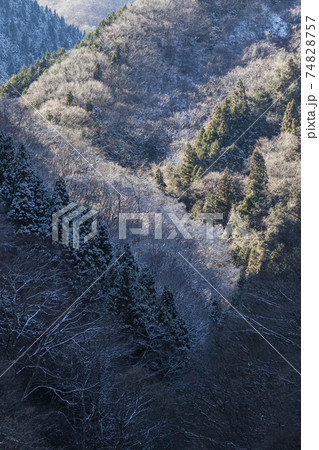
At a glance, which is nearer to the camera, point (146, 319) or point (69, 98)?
point (146, 319)

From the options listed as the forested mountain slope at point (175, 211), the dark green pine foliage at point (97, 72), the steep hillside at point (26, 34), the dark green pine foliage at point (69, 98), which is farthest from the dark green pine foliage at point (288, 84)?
the steep hillside at point (26, 34)

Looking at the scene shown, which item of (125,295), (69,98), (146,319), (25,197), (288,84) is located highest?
(288,84)

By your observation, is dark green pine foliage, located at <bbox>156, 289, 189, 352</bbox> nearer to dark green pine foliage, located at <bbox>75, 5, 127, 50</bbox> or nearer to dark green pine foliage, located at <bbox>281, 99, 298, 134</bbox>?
dark green pine foliage, located at <bbox>281, 99, 298, 134</bbox>

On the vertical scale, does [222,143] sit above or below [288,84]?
below

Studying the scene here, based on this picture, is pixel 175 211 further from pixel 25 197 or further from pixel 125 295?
pixel 125 295

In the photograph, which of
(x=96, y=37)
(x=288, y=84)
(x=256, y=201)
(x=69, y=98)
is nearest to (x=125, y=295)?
(x=256, y=201)

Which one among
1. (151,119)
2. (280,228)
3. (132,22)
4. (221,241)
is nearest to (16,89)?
(151,119)

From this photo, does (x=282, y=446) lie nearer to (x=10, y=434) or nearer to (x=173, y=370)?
(x=10, y=434)
